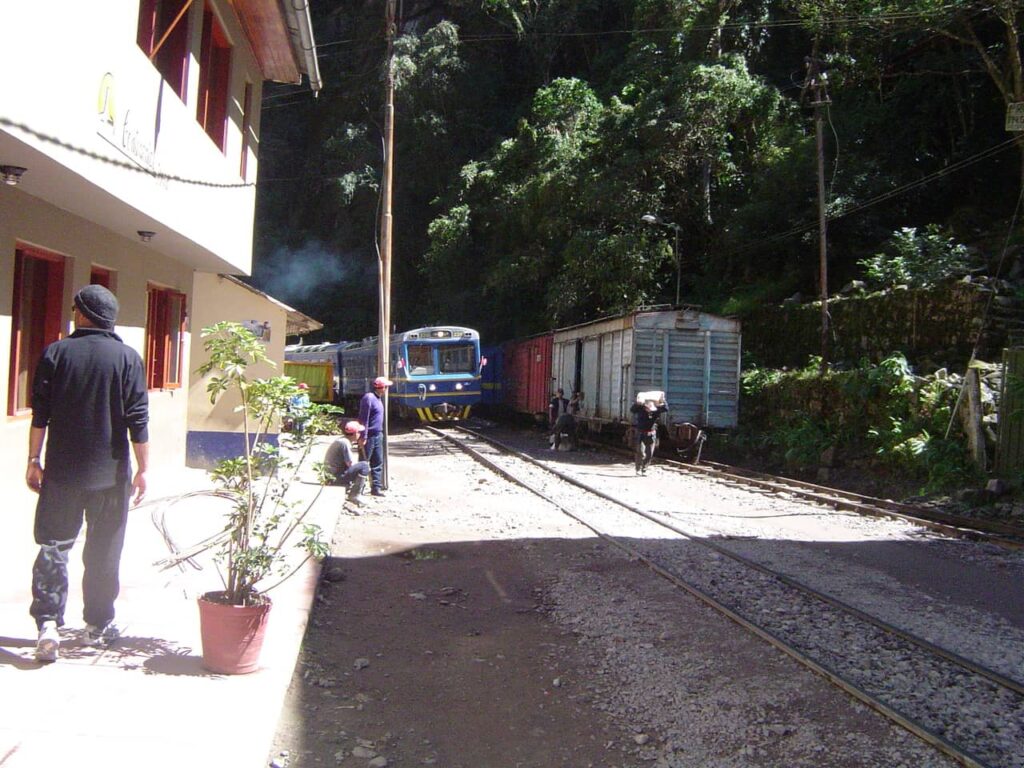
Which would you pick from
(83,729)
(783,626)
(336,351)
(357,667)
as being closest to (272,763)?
(83,729)

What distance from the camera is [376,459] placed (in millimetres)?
12906

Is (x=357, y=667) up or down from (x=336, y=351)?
down

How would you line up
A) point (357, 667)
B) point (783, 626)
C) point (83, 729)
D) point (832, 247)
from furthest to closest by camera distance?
point (832, 247), point (783, 626), point (357, 667), point (83, 729)

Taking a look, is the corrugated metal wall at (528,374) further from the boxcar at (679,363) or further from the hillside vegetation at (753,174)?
the boxcar at (679,363)

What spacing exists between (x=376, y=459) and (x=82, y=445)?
28.3 ft

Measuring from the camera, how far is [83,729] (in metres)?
3.74

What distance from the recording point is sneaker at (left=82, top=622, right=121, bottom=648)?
15.3 feet

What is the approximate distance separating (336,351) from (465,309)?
20.9 feet

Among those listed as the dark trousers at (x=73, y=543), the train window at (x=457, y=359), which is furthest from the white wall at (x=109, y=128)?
the train window at (x=457, y=359)

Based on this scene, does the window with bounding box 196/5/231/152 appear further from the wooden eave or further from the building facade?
the wooden eave

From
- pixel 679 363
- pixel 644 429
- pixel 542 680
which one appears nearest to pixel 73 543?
pixel 542 680

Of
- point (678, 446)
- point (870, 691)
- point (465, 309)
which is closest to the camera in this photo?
point (870, 691)

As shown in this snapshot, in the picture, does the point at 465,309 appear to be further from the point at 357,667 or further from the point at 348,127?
the point at 357,667

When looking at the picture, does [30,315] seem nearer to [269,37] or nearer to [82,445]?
[82,445]
